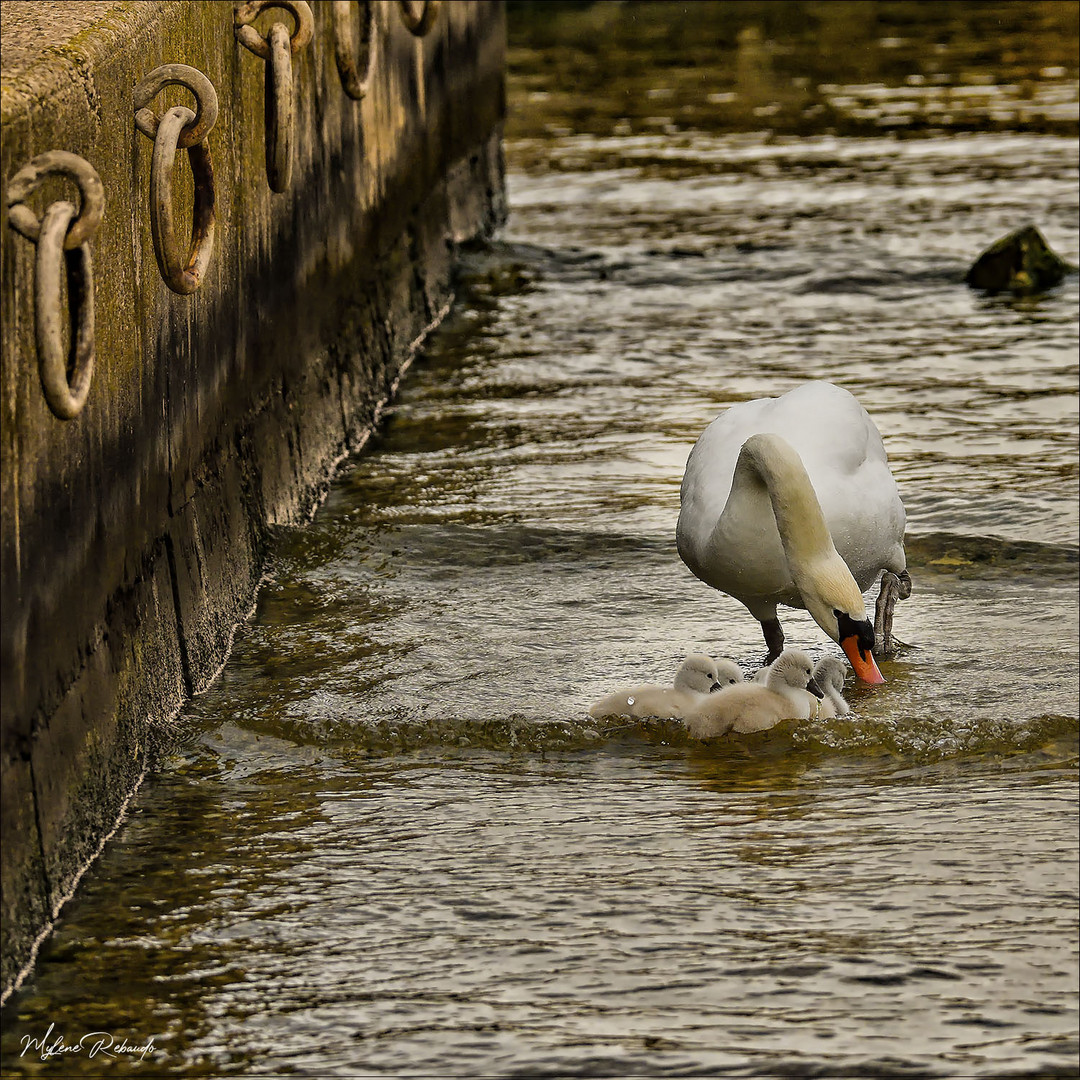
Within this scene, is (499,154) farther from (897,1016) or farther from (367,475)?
(897,1016)

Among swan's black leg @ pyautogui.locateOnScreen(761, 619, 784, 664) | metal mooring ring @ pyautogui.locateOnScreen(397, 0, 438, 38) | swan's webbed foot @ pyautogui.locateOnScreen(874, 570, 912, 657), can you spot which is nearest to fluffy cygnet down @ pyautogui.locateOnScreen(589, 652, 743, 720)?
swan's black leg @ pyautogui.locateOnScreen(761, 619, 784, 664)

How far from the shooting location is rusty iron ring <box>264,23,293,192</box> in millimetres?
6703

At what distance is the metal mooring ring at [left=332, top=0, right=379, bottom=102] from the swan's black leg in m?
3.41

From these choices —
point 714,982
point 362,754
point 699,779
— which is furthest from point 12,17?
point 714,982

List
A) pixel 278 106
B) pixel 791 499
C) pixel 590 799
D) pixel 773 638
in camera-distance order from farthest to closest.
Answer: pixel 278 106, pixel 773 638, pixel 791 499, pixel 590 799

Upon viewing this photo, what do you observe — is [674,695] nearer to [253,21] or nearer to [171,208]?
[171,208]

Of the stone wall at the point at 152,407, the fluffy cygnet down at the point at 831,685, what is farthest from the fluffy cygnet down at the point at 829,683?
→ the stone wall at the point at 152,407

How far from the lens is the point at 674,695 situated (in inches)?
219

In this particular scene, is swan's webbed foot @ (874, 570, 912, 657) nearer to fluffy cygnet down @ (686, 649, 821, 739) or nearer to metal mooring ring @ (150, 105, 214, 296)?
fluffy cygnet down @ (686, 649, 821, 739)

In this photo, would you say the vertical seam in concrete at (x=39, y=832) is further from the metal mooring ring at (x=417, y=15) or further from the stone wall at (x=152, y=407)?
the metal mooring ring at (x=417, y=15)

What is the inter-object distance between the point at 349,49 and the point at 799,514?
12.4 feet

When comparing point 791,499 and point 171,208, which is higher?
point 171,208

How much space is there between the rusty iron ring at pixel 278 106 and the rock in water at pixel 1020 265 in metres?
5.47

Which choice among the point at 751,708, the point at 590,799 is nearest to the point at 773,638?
the point at 751,708
